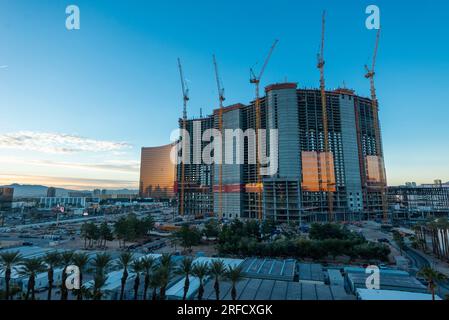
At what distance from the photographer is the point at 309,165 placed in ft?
403

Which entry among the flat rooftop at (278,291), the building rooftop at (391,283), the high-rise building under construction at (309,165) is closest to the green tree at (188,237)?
the flat rooftop at (278,291)

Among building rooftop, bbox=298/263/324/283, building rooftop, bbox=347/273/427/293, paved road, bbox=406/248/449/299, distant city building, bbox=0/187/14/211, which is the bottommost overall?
paved road, bbox=406/248/449/299

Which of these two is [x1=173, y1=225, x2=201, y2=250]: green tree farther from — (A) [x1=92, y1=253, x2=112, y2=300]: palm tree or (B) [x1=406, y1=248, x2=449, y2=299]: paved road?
(B) [x1=406, y1=248, x2=449, y2=299]: paved road

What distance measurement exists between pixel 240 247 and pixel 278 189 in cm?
6635

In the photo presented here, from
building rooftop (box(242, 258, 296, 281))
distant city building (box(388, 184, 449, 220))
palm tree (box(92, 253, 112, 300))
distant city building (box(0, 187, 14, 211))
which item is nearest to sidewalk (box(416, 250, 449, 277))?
building rooftop (box(242, 258, 296, 281))

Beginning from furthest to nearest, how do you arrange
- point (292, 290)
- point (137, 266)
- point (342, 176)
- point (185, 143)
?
point (185, 143) < point (342, 176) < point (292, 290) < point (137, 266)

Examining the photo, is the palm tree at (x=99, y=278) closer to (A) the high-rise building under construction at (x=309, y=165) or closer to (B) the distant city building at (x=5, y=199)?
(A) the high-rise building under construction at (x=309, y=165)

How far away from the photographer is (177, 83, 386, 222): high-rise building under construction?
119m

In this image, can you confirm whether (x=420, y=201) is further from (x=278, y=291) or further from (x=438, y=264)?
(x=278, y=291)

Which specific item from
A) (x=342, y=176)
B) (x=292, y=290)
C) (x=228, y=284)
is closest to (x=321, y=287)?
(x=292, y=290)

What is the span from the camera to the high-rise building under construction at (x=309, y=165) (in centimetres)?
11869
